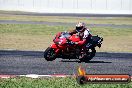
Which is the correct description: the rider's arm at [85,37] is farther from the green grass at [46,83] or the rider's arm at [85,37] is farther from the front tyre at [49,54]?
the green grass at [46,83]

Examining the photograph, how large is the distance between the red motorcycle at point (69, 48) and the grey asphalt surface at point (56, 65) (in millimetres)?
238

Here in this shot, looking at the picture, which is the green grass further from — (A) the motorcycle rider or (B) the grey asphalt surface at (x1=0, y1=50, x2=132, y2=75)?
(A) the motorcycle rider

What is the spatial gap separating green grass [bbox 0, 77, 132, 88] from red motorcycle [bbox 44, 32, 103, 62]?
502 cm

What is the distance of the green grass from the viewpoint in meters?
10.3

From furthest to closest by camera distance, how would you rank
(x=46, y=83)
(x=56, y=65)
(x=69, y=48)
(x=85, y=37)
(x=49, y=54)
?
(x=69, y=48), (x=85, y=37), (x=49, y=54), (x=56, y=65), (x=46, y=83)

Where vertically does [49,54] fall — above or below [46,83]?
below

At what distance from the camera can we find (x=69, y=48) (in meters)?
16.9

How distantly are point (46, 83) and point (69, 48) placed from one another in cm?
626

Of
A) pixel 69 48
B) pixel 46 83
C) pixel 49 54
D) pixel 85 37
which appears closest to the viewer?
pixel 46 83

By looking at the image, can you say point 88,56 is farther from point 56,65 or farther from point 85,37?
point 56,65

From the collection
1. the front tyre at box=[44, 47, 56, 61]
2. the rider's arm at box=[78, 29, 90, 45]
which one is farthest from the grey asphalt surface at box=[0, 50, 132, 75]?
the rider's arm at box=[78, 29, 90, 45]

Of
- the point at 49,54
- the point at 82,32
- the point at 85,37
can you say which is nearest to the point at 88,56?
the point at 85,37

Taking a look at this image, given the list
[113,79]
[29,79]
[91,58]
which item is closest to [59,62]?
[91,58]

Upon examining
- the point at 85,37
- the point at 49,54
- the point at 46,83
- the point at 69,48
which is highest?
the point at 85,37
